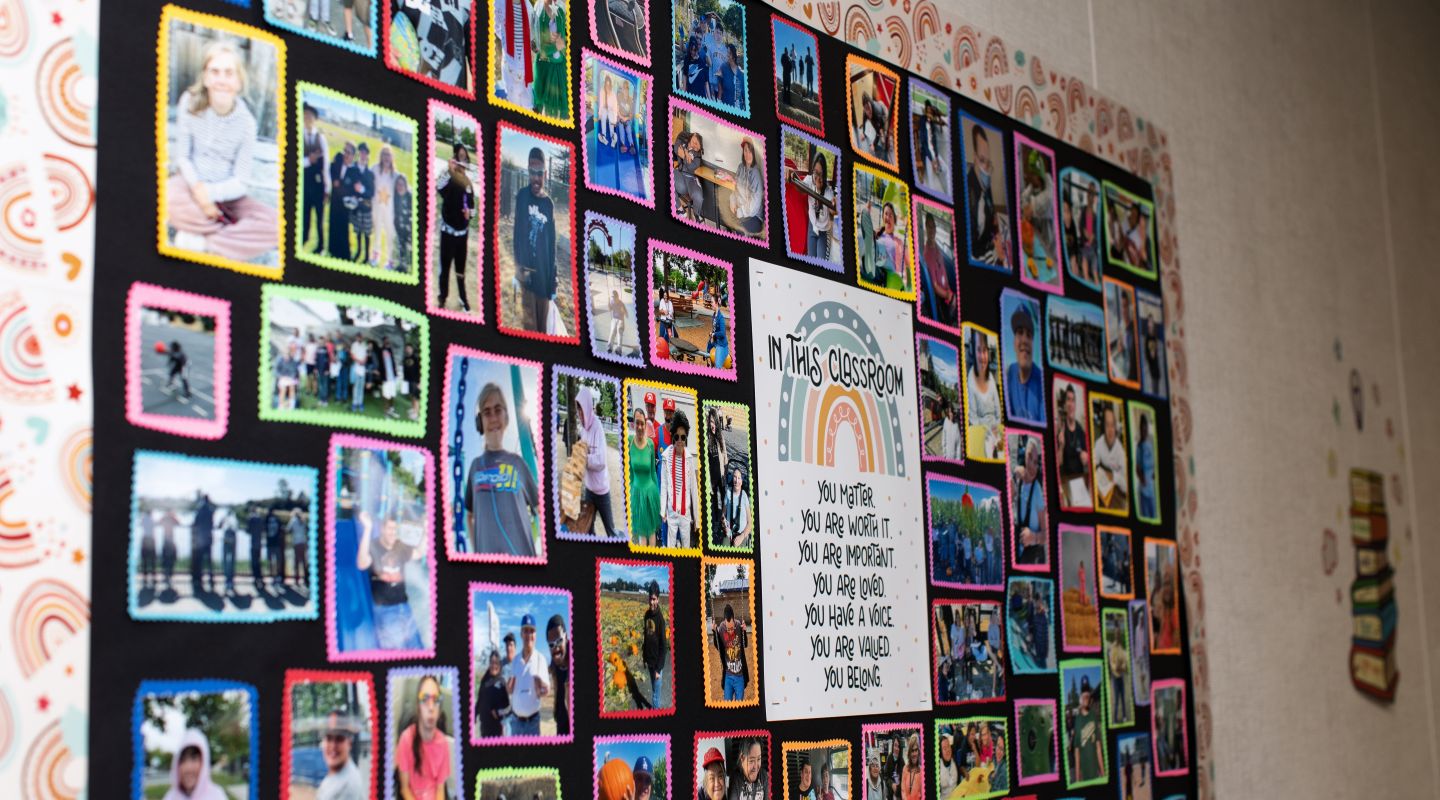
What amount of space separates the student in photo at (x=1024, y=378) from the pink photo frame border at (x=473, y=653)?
894 mm

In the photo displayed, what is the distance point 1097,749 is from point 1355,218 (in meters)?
1.64

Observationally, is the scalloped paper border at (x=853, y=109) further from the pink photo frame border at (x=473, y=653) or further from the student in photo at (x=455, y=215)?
the pink photo frame border at (x=473, y=653)

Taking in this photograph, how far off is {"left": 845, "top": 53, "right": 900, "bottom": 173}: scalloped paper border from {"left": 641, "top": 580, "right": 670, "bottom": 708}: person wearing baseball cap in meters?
0.69

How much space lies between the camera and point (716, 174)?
158 cm

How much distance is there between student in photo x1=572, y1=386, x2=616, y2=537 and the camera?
4.51 ft

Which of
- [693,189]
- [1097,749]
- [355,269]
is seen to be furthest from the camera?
[1097,749]

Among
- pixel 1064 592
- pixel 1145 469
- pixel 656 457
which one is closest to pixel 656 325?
pixel 656 457

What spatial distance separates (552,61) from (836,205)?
478 mm

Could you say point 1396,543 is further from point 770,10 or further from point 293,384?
point 293,384

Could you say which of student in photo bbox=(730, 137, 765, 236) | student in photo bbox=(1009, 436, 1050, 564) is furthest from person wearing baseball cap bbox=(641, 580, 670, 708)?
student in photo bbox=(1009, 436, 1050, 564)

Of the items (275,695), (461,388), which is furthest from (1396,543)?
(275,695)

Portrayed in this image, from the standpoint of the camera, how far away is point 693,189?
5.06ft

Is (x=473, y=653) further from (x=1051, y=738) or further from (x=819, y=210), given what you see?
(x=1051, y=738)

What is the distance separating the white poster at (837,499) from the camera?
1579 millimetres
